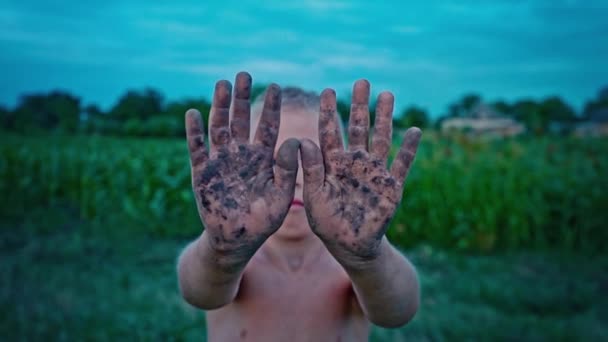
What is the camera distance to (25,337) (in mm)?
3477

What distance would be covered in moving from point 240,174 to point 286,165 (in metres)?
0.09

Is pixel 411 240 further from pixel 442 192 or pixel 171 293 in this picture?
pixel 171 293

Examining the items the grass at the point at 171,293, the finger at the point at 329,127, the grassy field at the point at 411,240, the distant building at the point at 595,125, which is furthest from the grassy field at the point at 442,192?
the finger at the point at 329,127

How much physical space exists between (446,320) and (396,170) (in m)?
2.80

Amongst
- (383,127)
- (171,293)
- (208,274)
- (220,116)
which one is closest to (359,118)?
(383,127)

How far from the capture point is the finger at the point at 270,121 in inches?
50.4

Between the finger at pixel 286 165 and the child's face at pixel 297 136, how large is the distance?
358 mm

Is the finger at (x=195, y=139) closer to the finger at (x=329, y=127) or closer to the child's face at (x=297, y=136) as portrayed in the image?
the finger at (x=329, y=127)

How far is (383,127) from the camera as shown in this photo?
131cm

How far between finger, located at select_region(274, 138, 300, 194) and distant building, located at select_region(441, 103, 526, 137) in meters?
8.51

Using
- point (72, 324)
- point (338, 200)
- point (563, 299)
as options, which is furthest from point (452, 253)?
point (338, 200)

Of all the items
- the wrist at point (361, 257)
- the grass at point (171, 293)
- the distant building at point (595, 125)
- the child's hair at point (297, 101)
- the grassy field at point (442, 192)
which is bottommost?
the grass at point (171, 293)

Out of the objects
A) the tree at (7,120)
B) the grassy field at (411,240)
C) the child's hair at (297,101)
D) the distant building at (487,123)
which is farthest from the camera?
the tree at (7,120)

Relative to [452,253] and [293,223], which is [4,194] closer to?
[452,253]
